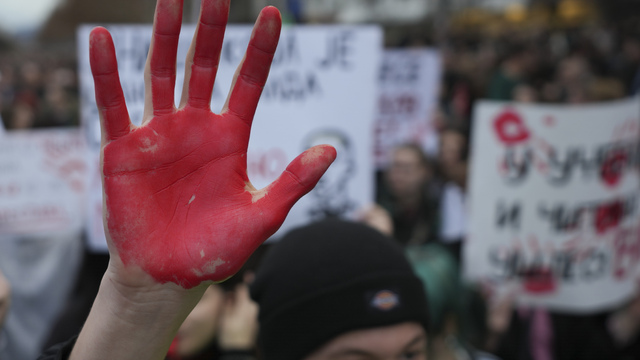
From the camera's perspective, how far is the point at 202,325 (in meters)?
2.27

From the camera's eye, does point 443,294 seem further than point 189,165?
Yes

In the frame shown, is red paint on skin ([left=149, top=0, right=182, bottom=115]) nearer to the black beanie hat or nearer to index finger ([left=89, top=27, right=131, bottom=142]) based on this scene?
index finger ([left=89, top=27, right=131, bottom=142])

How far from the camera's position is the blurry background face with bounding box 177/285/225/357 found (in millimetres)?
2213

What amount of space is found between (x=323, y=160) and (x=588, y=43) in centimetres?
1463

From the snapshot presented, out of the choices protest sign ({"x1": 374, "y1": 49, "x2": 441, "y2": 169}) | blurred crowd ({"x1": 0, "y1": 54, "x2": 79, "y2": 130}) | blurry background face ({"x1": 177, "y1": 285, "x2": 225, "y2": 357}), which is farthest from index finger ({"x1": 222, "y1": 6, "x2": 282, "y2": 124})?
blurred crowd ({"x1": 0, "y1": 54, "x2": 79, "y2": 130})

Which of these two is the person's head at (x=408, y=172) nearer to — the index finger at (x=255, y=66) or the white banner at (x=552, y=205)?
the white banner at (x=552, y=205)

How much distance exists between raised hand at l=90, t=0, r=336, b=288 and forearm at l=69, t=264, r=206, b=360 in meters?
0.03

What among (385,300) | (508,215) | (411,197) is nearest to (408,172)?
(411,197)

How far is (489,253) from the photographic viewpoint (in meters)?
2.96

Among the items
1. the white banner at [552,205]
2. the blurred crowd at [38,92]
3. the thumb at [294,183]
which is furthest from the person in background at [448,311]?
the blurred crowd at [38,92]

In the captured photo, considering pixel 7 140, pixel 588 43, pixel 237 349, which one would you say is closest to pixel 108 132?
pixel 237 349

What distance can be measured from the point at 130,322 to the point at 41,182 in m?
2.56

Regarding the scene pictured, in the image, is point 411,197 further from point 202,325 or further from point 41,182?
point 41,182

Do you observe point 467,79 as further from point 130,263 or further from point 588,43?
point 130,263
